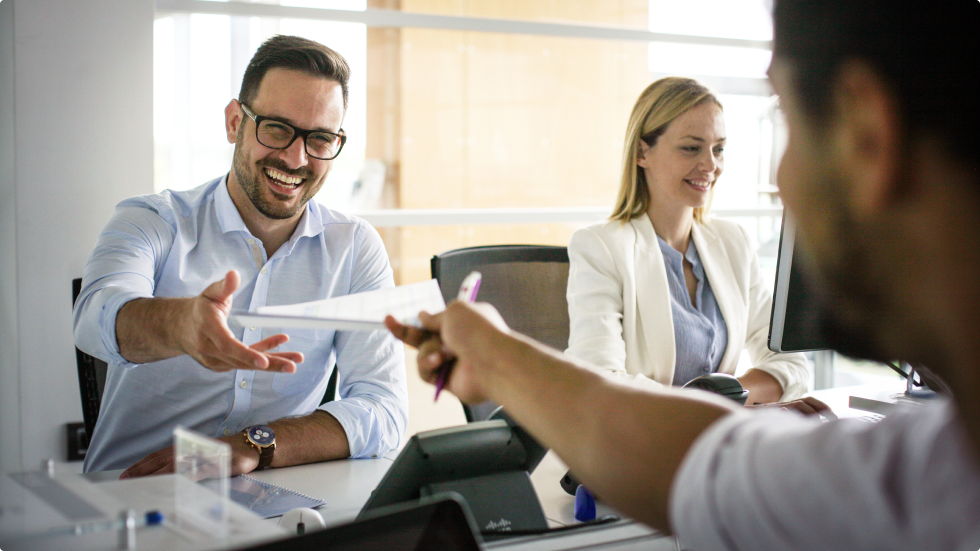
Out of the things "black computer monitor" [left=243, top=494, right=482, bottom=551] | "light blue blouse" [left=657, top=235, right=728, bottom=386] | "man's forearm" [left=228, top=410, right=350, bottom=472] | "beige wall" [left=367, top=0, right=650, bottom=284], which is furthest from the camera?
"beige wall" [left=367, top=0, right=650, bottom=284]

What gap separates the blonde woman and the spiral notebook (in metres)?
0.99

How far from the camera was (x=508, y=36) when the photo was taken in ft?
13.1

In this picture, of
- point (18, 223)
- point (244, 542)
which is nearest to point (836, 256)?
point (244, 542)

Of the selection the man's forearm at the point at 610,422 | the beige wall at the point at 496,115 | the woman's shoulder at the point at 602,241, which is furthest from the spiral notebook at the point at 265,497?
the beige wall at the point at 496,115

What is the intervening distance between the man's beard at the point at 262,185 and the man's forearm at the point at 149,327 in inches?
20.3

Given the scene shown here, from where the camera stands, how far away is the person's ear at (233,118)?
201 cm

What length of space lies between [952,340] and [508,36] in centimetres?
373

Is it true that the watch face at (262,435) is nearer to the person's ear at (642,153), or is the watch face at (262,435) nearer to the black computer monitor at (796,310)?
the black computer monitor at (796,310)

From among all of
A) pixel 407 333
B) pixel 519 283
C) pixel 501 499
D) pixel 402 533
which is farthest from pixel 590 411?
pixel 519 283

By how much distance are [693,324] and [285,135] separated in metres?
1.27

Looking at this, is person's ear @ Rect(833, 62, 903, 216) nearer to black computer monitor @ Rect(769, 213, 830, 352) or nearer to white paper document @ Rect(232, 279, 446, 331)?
white paper document @ Rect(232, 279, 446, 331)

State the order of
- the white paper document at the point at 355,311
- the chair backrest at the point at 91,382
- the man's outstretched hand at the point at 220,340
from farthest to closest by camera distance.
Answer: the chair backrest at the point at 91,382, the man's outstretched hand at the point at 220,340, the white paper document at the point at 355,311

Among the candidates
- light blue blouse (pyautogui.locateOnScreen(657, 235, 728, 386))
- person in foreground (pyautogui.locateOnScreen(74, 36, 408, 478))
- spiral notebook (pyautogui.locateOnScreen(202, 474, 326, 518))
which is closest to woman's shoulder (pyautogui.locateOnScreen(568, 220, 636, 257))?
light blue blouse (pyautogui.locateOnScreen(657, 235, 728, 386))

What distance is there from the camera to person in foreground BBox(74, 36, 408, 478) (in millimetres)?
1599
